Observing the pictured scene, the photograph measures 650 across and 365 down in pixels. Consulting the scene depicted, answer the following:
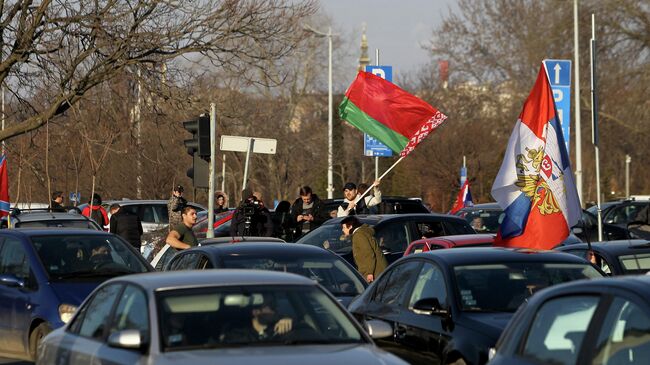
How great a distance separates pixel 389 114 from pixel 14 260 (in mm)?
11663

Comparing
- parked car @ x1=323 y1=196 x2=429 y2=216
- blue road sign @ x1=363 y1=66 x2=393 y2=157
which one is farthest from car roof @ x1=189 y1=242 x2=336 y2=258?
blue road sign @ x1=363 y1=66 x2=393 y2=157

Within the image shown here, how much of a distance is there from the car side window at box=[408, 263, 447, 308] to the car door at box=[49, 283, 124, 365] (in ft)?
9.62

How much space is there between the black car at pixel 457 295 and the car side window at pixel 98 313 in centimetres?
244

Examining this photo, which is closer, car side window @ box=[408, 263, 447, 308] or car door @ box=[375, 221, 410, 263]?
car side window @ box=[408, 263, 447, 308]

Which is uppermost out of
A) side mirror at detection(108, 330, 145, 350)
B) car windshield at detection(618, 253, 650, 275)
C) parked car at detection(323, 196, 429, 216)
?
parked car at detection(323, 196, 429, 216)

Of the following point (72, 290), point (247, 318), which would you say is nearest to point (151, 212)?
point (72, 290)

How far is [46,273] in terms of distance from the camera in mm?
14078

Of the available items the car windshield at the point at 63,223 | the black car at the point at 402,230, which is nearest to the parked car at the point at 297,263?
the black car at the point at 402,230

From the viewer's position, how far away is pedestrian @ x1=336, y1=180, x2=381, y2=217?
23.3 meters

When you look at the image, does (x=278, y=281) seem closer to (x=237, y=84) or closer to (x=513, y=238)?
(x=513, y=238)

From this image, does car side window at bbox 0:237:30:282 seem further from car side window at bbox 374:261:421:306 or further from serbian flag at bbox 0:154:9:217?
serbian flag at bbox 0:154:9:217

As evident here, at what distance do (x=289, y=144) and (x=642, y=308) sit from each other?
4901 centimetres

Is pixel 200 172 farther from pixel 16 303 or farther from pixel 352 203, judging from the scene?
pixel 16 303

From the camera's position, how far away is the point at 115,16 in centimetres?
2330
